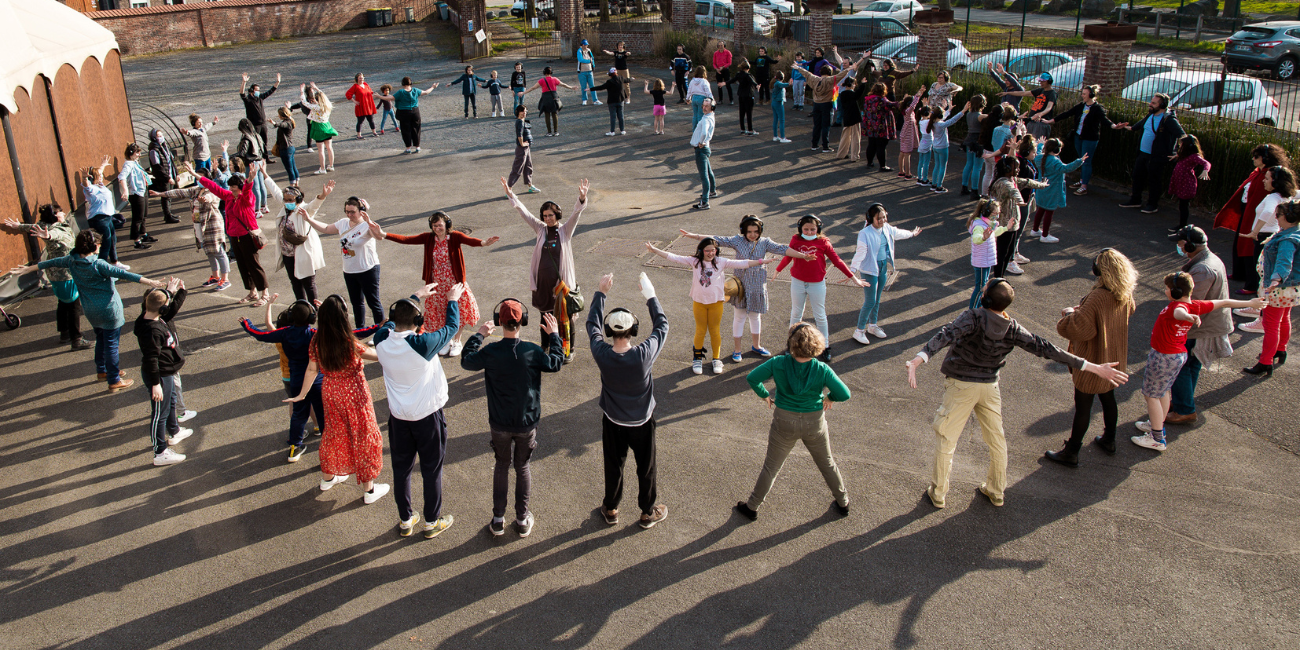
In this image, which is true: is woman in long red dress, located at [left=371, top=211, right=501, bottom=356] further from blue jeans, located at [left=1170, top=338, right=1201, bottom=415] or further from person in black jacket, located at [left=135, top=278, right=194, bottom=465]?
blue jeans, located at [left=1170, top=338, right=1201, bottom=415]

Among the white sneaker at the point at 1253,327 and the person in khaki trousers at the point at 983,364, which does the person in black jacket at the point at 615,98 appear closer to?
the white sneaker at the point at 1253,327

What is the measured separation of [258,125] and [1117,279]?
1815cm

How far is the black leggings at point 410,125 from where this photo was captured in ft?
60.5

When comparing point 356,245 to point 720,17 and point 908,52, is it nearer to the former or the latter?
point 908,52

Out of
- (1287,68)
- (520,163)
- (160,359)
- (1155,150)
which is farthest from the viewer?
(1287,68)

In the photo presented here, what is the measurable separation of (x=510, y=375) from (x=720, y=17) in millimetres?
27165

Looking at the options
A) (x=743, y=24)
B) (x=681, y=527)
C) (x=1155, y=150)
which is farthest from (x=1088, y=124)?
(x=743, y=24)

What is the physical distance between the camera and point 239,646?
5035 millimetres

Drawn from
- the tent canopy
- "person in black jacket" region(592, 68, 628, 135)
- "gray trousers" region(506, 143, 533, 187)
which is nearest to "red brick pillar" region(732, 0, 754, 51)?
"person in black jacket" region(592, 68, 628, 135)

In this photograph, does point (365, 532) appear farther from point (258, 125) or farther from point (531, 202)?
point (258, 125)

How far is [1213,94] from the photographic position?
15445 mm

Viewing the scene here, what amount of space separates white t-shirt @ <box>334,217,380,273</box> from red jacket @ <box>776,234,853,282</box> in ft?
14.4

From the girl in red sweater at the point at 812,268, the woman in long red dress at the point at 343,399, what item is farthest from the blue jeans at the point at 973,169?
the woman in long red dress at the point at 343,399

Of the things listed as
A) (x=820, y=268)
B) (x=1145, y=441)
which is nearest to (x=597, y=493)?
(x=820, y=268)
